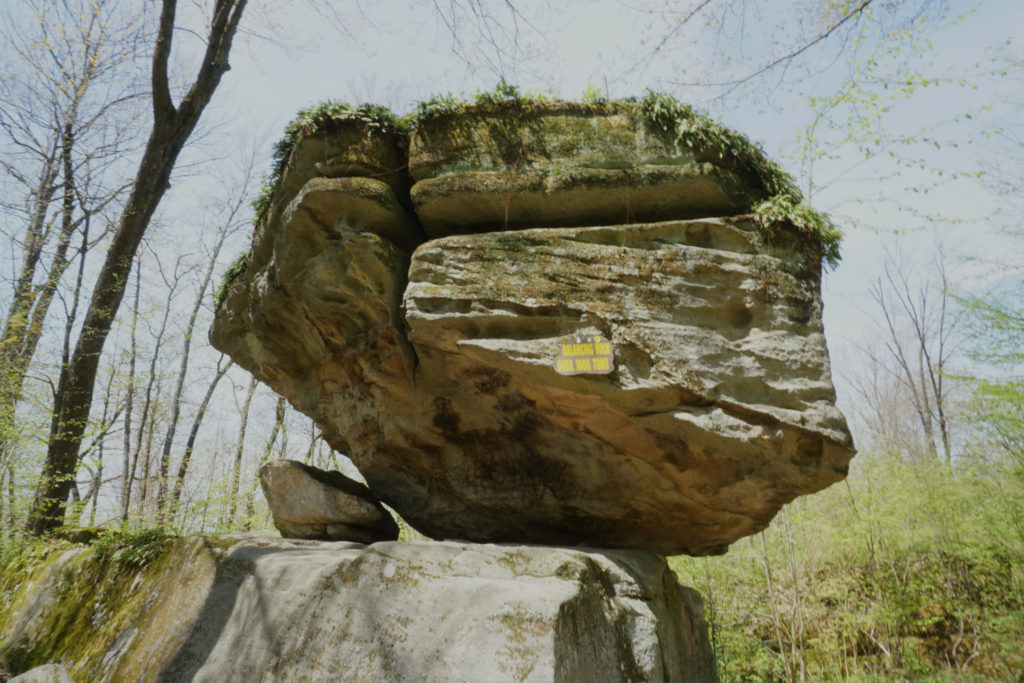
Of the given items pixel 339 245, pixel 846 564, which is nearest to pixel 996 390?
pixel 846 564

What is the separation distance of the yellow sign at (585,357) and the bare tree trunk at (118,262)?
4800 mm

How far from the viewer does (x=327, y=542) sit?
4.56 meters

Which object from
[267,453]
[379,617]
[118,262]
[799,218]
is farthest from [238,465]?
[799,218]

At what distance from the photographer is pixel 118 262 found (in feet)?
19.9

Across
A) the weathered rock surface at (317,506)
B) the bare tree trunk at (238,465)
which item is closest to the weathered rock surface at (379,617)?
the weathered rock surface at (317,506)

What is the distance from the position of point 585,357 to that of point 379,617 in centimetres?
193

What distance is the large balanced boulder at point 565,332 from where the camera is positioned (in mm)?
3930

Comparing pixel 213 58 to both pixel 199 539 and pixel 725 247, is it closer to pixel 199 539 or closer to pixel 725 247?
pixel 199 539

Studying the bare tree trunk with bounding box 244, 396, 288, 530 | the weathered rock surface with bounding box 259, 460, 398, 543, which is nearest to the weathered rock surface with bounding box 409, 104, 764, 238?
the weathered rock surface with bounding box 259, 460, 398, 543

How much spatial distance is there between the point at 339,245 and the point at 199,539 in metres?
2.38

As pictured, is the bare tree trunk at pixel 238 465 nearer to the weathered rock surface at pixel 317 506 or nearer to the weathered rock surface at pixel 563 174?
the weathered rock surface at pixel 317 506

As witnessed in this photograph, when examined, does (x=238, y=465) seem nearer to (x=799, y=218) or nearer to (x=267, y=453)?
(x=267, y=453)

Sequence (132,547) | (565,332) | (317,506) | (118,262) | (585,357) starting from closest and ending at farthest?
1. (585,357)
2. (565,332)
3. (132,547)
4. (317,506)
5. (118,262)

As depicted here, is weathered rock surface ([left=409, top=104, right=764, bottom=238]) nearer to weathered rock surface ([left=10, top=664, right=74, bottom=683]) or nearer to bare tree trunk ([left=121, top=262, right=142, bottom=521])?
weathered rock surface ([left=10, top=664, right=74, bottom=683])
